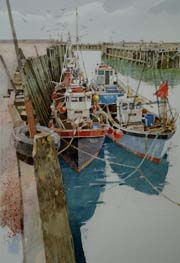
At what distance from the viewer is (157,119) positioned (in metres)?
1.98

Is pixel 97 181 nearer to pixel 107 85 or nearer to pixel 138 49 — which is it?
pixel 138 49

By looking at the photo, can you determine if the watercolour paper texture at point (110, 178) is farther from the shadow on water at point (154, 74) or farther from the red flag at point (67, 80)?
the red flag at point (67, 80)

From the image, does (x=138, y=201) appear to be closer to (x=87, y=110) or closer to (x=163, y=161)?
(x=163, y=161)

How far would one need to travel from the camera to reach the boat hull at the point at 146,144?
1.87 metres

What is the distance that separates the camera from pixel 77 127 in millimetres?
2012

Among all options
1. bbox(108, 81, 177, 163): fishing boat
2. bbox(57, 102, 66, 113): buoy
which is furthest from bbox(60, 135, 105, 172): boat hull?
bbox(57, 102, 66, 113): buoy

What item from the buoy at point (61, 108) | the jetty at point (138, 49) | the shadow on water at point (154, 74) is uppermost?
the jetty at point (138, 49)

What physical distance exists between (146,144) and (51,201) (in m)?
1.02

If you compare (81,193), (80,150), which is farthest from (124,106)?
(81,193)

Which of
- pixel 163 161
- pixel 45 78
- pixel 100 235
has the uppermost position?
pixel 45 78

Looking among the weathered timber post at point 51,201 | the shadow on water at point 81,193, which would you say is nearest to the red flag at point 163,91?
the shadow on water at point 81,193

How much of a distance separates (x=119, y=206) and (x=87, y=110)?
0.73 m

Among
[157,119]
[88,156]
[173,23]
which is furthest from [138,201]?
[173,23]

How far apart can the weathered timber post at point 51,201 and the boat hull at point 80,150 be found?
689mm
